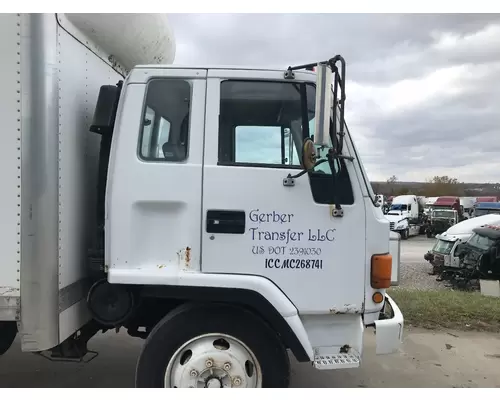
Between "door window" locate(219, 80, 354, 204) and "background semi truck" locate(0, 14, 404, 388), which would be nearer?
"background semi truck" locate(0, 14, 404, 388)

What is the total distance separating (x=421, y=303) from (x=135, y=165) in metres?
5.20

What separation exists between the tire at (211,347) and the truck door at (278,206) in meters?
0.33

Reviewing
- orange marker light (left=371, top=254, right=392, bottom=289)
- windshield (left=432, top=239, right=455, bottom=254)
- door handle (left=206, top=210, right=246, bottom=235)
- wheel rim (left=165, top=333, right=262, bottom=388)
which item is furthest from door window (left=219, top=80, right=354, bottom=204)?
windshield (left=432, top=239, right=455, bottom=254)

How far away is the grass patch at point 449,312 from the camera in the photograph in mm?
5848

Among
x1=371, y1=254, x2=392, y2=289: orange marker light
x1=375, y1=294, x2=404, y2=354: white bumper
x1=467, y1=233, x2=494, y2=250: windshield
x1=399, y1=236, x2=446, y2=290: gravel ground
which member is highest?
x1=371, y1=254, x2=392, y2=289: orange marker light

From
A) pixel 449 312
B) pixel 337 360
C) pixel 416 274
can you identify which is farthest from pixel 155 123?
pixel 416 274

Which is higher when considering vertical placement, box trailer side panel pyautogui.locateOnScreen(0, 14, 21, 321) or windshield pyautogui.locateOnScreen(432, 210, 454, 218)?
box trailer side panel pyautogui.locateOnScreen(0, 14, 21, 321)

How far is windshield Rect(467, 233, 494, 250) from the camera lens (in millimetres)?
11045

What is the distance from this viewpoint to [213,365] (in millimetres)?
2939

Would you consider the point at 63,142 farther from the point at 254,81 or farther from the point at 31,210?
the point at 254,81

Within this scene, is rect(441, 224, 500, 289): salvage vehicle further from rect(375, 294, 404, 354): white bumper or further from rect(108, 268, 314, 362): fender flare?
rect(108, 268, 314, 362): fender flare

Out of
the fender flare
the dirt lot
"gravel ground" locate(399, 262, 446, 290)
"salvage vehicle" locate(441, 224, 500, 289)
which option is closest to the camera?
the fender flare

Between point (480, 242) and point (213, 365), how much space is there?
10.4m
